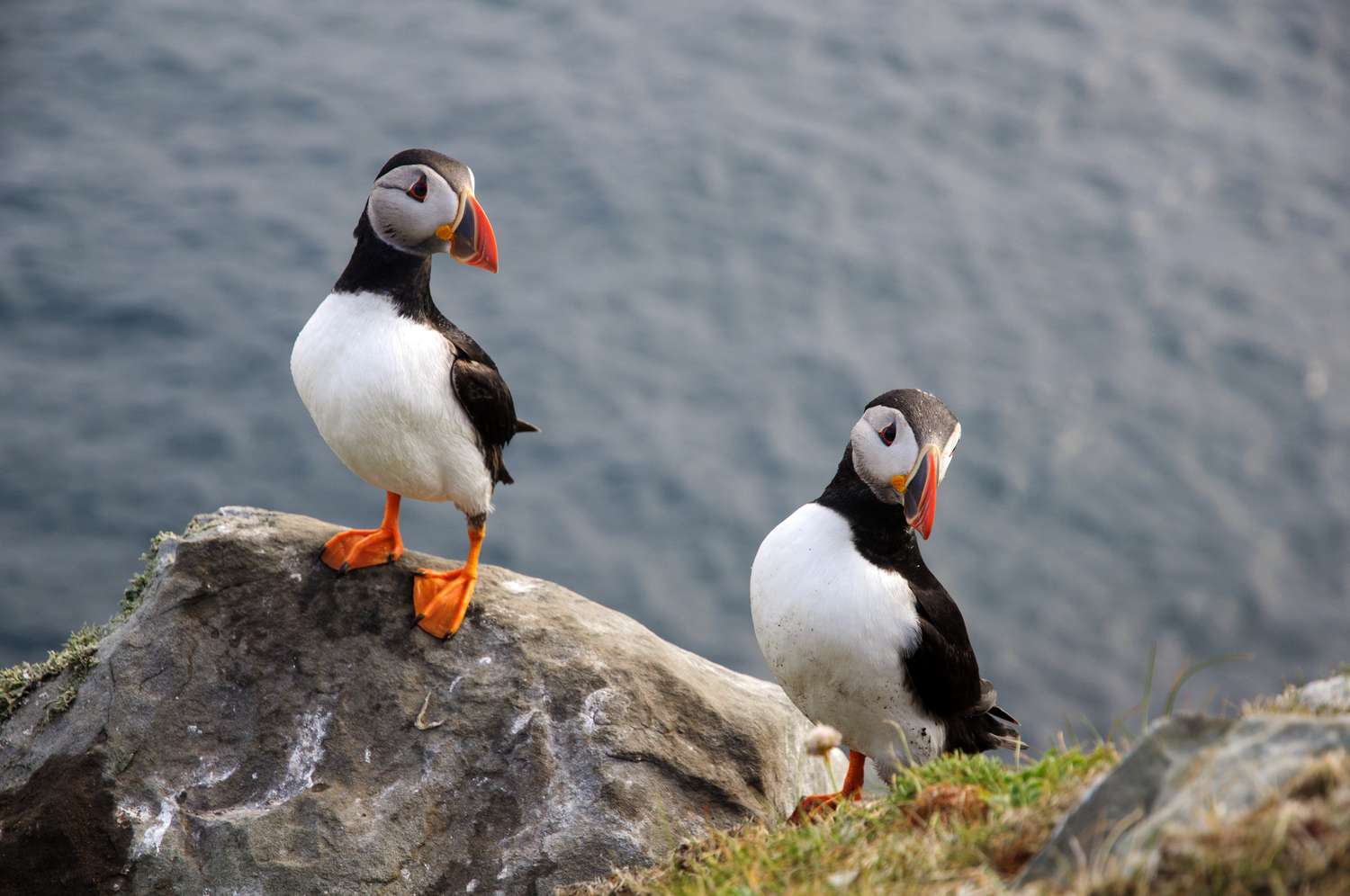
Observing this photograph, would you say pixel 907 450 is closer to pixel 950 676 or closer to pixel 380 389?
pixel 950 676

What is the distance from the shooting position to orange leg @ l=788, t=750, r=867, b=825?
4586 millimetres

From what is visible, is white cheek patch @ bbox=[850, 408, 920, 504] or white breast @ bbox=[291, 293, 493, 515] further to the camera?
white breast @ bbox=[291, 293, 493, 515]

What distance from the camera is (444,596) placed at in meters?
5.27

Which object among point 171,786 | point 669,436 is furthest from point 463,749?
point 669,436

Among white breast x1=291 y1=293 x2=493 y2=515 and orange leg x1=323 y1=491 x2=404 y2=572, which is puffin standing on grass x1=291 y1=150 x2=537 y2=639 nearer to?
white breast x1=291 y1=293 x2=493 y2=515

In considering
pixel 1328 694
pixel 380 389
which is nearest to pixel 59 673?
pixel 380 389

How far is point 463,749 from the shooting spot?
16.3ft

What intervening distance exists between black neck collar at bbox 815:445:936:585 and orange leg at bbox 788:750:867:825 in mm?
744

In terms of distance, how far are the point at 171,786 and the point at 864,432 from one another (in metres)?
2.60

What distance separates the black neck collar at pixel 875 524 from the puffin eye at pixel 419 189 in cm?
174

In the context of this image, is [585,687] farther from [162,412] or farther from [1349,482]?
[1349,482]

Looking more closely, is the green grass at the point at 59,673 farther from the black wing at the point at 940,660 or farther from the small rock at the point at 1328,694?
the small rock at the point at 1328,694

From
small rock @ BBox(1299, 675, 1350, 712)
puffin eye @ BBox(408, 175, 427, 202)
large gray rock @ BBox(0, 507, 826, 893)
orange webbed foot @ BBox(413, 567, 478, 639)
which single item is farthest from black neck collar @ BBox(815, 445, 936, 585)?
puffin eye @ BBox(408, 175, 427, 202)

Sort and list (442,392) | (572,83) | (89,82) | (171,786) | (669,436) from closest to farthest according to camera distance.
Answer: (171,786) < (442,392) < (669,436) < (89,82) < (572,83)
